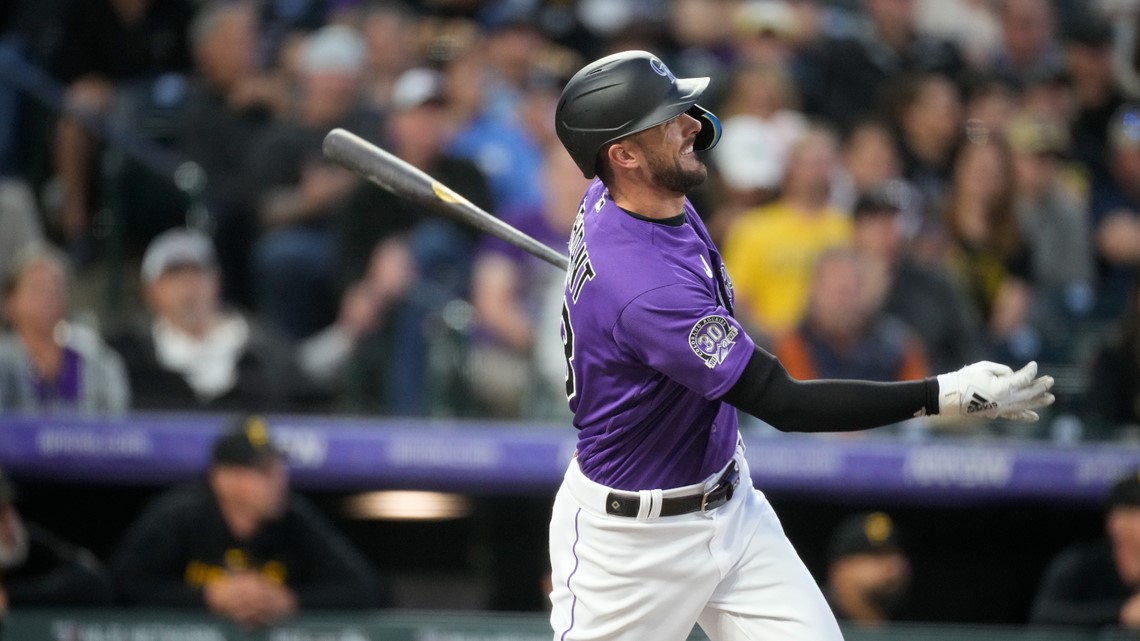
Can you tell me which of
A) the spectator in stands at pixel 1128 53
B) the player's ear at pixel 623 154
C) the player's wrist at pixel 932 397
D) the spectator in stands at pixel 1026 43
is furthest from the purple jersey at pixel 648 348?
the spectator in stands at pixel 1026 43

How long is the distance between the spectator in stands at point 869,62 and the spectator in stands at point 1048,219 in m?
0.87

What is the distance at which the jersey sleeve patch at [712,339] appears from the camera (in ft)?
11.0

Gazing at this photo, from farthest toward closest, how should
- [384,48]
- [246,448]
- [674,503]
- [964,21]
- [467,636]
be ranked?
[964,21], [384,48], [246,448], [467,636], [674,503]

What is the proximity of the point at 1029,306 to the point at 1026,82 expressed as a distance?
8.16 ft

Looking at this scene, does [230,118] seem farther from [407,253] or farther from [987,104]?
[987,104]

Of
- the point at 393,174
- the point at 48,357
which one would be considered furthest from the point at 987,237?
the point at 48,357

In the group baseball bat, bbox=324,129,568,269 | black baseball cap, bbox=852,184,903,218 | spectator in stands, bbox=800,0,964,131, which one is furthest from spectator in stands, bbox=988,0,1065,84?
baseball bat, bbox=324,129,568,269

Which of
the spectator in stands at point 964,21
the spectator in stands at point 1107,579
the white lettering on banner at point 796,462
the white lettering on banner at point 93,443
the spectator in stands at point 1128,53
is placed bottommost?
the spectator in stands at point 1107,579

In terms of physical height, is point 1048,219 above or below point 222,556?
above

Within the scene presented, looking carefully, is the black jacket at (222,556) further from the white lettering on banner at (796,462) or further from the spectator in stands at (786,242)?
the spectator in stands at (786,242)

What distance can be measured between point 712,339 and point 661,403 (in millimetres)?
264

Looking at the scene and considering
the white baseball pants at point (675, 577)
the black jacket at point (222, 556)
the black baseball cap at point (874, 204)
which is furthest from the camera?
the black baseball cap at point (874, 204)

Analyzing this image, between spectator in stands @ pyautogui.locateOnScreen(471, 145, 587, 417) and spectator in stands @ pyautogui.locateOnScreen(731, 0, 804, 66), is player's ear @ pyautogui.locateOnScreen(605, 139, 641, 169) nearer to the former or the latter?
spectator in stands @ pyautogui.locateOnScreen(471, 145, 587, 417)

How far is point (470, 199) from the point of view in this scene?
23.4ft
